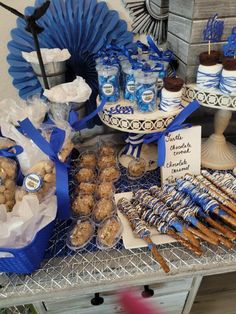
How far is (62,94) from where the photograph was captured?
81 cm

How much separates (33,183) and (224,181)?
0.55 m

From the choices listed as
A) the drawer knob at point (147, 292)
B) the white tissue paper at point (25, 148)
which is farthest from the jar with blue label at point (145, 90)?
the drawer knob at point (147, 292)

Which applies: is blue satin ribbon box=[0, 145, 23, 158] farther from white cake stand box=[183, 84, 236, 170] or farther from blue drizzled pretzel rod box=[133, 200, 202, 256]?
white cake stand box=[183, 84, 236, 170]

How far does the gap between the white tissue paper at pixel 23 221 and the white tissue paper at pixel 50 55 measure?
1.45 feet

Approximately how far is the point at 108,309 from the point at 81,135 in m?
0.66

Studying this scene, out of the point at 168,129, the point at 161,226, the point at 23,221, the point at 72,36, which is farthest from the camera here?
the point at 72,36

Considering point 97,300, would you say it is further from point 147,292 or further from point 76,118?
point 76,118

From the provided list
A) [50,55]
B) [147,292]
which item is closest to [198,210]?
[147,292]

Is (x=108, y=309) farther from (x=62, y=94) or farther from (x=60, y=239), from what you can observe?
(x=62, y=94)

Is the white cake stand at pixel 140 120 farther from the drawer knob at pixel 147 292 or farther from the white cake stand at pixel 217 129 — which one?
the drawer knob at pixel 147 292

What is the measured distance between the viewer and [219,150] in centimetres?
96

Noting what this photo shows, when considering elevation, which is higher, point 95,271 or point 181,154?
point 181,154

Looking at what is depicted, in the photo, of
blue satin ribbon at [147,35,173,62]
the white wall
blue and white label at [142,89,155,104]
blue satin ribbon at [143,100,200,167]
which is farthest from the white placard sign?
the white wall

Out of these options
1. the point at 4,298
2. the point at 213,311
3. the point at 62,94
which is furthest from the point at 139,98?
the point at 213,311
